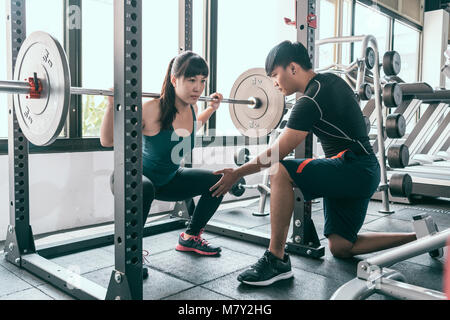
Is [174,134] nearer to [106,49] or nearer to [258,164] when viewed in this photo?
[258,164]

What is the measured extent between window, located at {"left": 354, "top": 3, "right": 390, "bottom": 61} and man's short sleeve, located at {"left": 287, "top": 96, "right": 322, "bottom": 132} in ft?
13.2

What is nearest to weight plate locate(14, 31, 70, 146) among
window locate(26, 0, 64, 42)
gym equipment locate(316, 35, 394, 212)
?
window locate(26, 0, 64, 42)

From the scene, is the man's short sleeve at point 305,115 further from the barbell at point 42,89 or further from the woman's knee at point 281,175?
the barbell at point 42,89

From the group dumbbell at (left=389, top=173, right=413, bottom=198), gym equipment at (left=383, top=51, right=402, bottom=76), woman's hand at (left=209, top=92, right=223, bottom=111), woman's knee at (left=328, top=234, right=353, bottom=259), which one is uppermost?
gym equipment at (left=383, top=51, right=402, bottom=76)

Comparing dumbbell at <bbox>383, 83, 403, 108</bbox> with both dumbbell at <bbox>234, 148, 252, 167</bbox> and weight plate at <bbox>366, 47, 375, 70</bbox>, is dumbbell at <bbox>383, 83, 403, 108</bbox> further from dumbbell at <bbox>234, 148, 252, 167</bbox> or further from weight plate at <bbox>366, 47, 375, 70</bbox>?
dumbbell at <bbox>234, 148, 252, 167</bbox>

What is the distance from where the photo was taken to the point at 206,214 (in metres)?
2.38

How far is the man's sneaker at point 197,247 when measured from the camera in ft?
7.70

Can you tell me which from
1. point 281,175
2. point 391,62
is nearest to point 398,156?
point 391,62

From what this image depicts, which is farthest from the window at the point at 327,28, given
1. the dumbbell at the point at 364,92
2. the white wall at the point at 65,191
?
the white wall at the point at 65,191

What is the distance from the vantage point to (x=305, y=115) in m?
1.86

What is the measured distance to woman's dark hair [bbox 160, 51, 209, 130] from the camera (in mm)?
2043

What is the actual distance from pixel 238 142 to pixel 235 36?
113 cm
